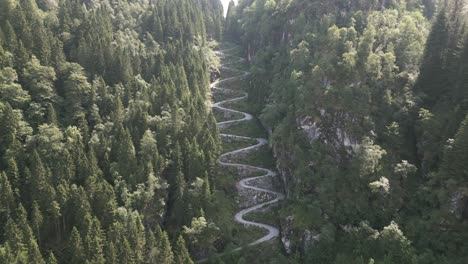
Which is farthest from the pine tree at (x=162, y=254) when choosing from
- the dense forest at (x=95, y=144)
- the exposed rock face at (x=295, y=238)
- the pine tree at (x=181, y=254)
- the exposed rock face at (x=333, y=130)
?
the exposed rock face at (x=333, y=130)

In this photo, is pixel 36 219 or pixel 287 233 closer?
pixel 36 219

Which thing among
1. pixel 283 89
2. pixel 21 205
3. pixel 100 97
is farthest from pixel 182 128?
pixel 21 205

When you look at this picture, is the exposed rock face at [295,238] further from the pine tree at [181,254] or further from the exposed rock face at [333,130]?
the pine tree at [181,254]

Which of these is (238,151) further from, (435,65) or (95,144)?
(435,65)

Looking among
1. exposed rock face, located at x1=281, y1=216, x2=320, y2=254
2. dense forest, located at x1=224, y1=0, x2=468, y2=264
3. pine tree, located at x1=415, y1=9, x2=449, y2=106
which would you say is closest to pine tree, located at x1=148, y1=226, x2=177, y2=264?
dense forest, located at x1=224, y1=0, x2=468, y2=264

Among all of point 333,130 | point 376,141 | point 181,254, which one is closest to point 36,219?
point 181,254

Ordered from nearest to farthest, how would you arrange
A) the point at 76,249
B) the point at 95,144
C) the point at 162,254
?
the point at 76,249
the point at 162,254
the point at 95,144

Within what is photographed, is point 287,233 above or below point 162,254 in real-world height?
below

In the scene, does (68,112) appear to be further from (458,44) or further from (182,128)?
(458,44)
